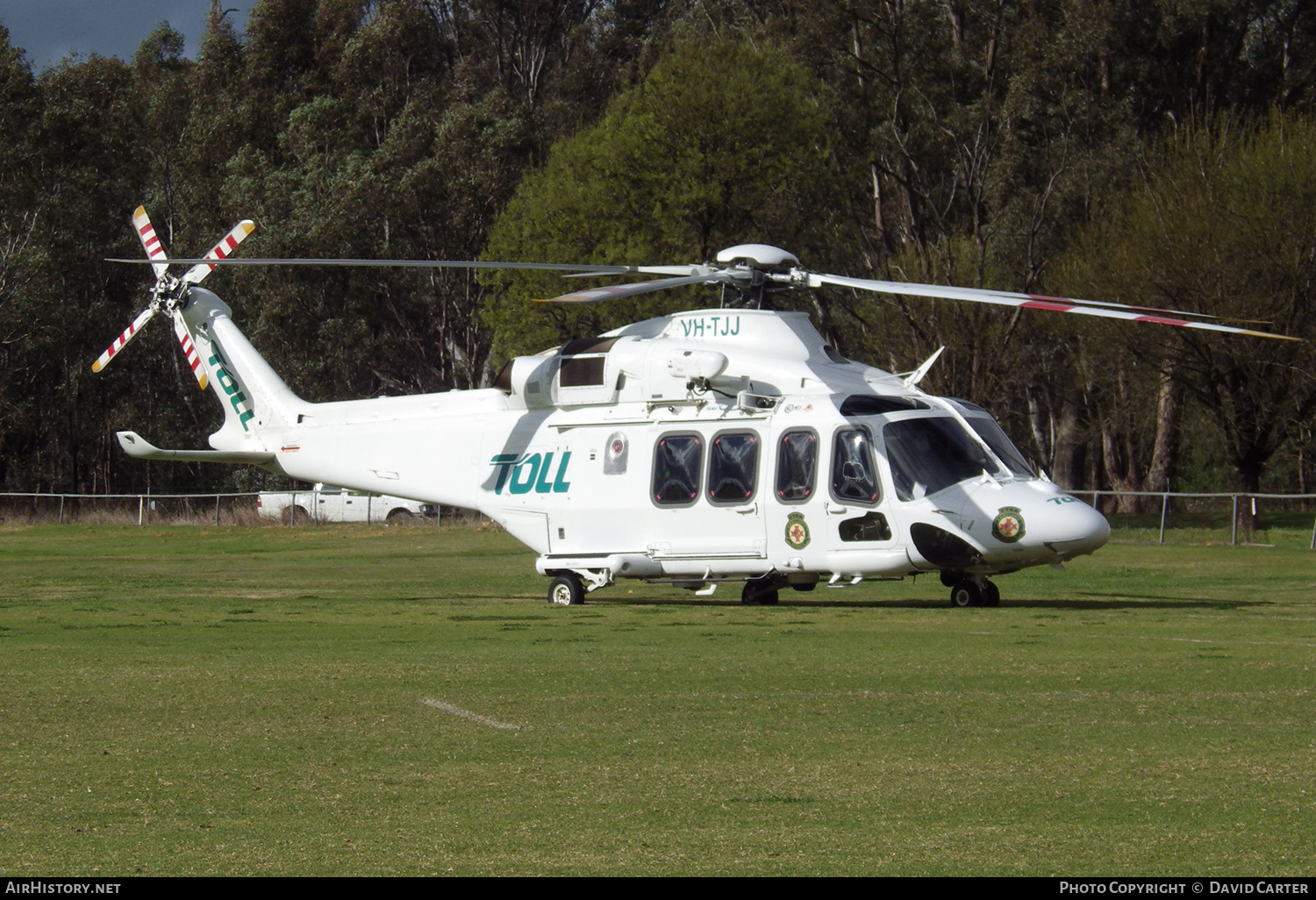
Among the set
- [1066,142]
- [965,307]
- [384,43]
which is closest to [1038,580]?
[965,307]

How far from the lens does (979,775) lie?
7.31 m

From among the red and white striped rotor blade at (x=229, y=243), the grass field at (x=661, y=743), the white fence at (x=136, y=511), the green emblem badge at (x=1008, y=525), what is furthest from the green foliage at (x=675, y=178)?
the grass field at (x=661, y=743)

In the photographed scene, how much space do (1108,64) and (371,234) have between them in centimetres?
2630

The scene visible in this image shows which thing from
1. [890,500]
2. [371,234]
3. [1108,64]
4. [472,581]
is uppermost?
[1108,64]

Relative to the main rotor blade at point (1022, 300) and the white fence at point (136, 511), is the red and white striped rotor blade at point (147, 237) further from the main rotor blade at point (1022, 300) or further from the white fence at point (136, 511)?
the white fence at point (136, 511)

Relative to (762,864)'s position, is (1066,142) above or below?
above

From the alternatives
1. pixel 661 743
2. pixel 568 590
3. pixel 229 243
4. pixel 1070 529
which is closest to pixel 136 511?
pixel 229 243

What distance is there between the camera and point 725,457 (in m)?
19.4

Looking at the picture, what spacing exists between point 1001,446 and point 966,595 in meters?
1.87

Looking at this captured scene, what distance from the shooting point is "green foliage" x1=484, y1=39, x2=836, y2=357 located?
44.3m

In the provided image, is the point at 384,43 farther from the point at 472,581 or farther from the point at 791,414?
the point at 791,414

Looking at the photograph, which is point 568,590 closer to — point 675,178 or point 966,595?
point 966,595

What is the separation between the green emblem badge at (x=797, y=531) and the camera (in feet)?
61.4

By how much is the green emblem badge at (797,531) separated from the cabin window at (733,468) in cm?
65
